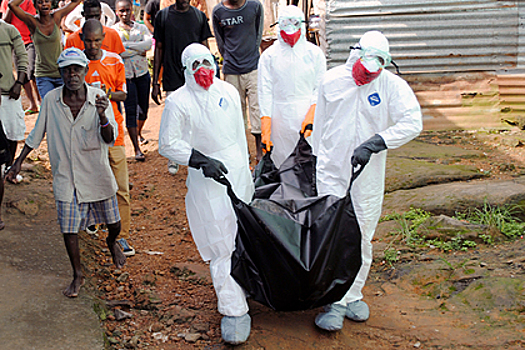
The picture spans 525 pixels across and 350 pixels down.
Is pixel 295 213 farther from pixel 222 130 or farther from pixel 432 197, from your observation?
pixel 432 197

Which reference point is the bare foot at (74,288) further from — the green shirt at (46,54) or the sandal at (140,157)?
the sandal at (140,157)

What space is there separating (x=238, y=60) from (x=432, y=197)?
271 cm

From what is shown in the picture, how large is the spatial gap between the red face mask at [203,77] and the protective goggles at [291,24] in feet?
6.22

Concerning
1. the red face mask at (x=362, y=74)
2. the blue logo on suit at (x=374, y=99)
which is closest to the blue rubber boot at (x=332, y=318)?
the blue logo on suit at (x=374, y=99)

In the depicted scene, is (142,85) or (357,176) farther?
(142,85)

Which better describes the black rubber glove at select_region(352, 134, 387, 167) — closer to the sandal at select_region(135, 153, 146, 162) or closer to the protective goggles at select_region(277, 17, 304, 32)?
the protective goggles at select_region(277, 17, 304, 32)

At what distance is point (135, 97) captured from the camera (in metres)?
6.20

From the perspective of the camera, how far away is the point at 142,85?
628 centimetres

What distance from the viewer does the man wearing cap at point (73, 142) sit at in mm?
3627

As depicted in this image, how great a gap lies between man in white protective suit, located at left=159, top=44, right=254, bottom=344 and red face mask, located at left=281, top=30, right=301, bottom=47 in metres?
1.80

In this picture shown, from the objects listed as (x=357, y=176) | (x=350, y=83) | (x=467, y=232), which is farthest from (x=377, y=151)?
(x=467, y=232)

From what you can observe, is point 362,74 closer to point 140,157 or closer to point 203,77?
point 203,77

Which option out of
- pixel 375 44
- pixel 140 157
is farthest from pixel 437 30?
pixel 375 44

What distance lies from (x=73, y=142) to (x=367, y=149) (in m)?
1.99
